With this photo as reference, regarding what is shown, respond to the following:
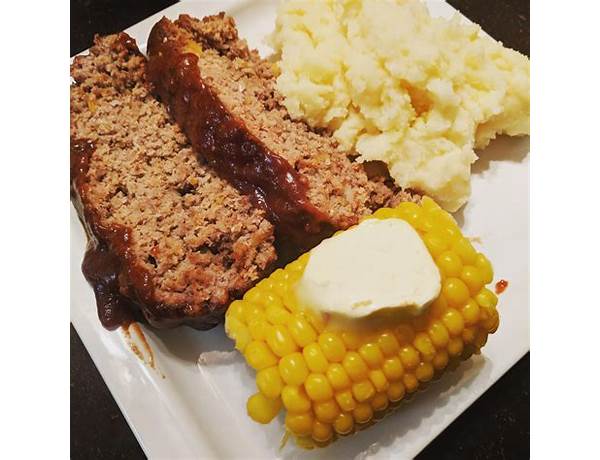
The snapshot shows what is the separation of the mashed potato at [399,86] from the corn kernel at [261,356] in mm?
1212

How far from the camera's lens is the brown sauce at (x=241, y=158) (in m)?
2.63

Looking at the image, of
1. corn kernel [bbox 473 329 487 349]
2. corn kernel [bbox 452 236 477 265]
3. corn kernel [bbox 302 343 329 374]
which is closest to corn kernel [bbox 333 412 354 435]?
corn kernel [bbox 302 343 329 374]

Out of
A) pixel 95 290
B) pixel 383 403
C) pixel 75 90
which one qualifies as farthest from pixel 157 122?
pixel 383 403

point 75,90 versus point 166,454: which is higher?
point 75,90

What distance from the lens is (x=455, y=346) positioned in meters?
2.30

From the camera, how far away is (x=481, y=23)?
4.24m

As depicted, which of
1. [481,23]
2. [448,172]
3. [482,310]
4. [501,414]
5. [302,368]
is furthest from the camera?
[481,23]

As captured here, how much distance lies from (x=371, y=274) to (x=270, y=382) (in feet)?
1.87

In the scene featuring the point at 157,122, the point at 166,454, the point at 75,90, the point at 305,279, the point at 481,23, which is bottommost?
the point at 166,454

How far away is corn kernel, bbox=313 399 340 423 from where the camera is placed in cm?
213

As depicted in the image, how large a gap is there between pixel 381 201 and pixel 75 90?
1.72 m

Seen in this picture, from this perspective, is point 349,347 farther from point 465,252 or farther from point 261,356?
point 465,252

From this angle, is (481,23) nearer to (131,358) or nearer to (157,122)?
(157,122)

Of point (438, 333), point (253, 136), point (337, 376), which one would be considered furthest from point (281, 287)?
point (253, 136)
